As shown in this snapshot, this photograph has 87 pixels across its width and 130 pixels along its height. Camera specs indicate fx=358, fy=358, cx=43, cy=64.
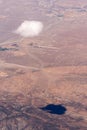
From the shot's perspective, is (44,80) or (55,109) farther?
(44,80)

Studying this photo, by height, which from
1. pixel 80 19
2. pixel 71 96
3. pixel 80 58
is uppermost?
pixel 71 96

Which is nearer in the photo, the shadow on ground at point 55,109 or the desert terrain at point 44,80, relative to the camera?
the desert terrain at point 44,80

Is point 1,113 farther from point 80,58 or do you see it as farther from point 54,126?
point 80,58

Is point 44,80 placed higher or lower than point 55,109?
lower

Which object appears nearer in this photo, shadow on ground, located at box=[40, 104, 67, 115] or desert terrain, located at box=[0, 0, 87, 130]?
desert terrain, located at box=[0, 0, 87, 130]

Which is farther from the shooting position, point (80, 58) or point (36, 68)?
point (80, 58)

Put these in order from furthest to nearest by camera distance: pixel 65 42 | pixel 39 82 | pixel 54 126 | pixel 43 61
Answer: pixel 65 42, pixel 43 61, pixel 39 82, pixel 54 126

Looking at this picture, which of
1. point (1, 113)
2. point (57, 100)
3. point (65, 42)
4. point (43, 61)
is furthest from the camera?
point (65, 42)

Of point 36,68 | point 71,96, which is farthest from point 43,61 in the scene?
→ point 71,96
